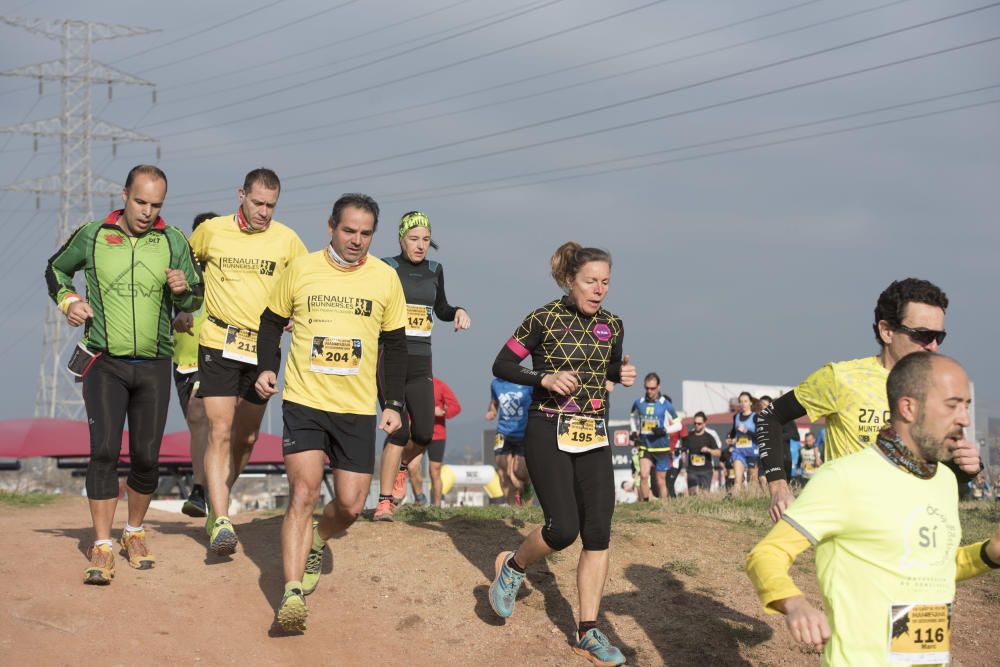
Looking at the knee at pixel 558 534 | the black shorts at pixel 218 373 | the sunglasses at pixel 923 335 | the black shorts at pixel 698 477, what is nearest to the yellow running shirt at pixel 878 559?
the sunglasses at pixel 923 335

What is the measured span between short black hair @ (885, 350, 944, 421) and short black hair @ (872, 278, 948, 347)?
5.84 feet

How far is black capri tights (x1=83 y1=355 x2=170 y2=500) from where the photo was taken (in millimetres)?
7621

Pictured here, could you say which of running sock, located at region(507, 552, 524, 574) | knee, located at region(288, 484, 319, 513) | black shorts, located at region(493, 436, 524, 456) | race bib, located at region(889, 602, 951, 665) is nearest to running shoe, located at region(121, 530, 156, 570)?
knee, located at region(288, 484, 319, 513)

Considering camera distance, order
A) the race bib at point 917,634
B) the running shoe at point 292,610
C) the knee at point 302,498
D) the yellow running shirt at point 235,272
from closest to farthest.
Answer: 1. the race bib at point 917,634
2. the running shoe at point 292,610
3. the knee at point 302,498
4. the yellow running shirt at point 235,272

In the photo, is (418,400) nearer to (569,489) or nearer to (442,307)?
(442,307)

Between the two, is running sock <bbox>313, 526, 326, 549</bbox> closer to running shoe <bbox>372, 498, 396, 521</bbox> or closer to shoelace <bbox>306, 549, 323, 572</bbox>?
shoelace <bbox>306, 549, 323, 572</bbox>

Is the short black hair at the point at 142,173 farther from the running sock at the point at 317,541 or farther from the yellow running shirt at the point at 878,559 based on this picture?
the yellow running shirt at the point at 878,559

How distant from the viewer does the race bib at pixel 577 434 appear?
23.0ft

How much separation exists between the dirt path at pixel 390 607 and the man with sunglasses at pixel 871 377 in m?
2.20

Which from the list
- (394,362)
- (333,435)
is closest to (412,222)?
(394,362)

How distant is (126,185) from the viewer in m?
7.77

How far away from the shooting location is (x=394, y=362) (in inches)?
295

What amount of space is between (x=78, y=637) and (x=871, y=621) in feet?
16.4

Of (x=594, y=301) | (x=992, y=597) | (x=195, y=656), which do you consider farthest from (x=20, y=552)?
(x=992, y=597)
